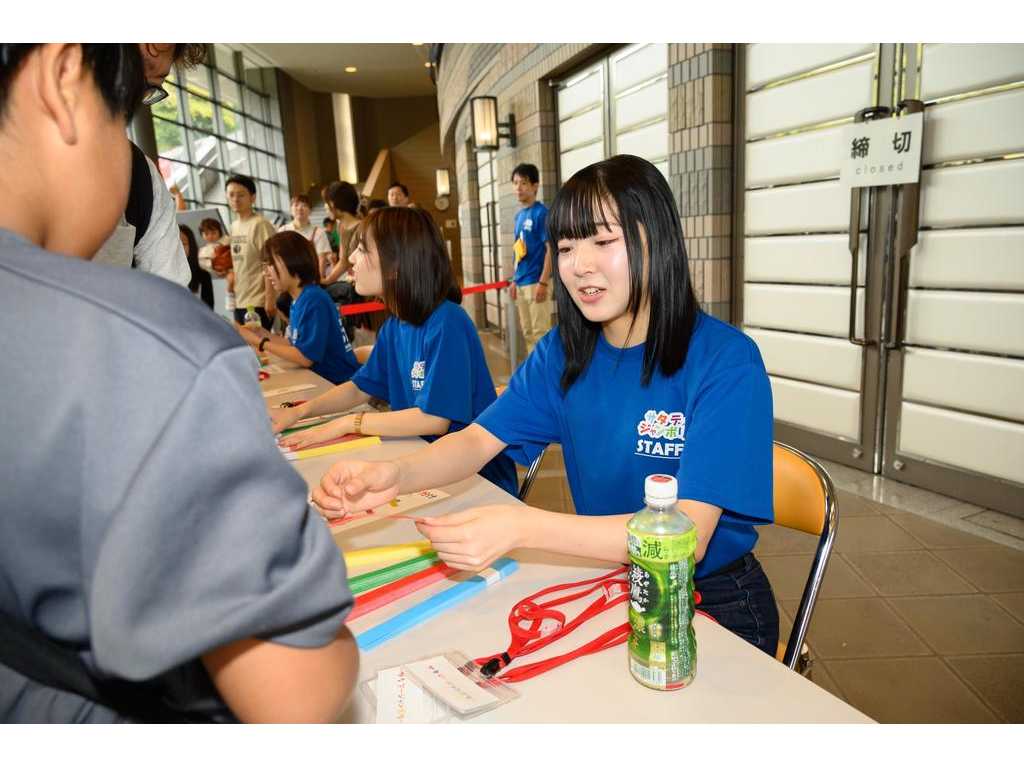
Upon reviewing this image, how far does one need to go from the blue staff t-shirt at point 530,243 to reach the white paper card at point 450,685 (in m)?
4.72

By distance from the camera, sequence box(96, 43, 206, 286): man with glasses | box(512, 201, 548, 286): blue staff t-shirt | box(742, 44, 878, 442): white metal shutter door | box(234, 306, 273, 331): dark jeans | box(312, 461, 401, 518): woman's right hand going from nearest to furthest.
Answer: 1. box(312, 461, 401, 518): woman's right hand
2. box(96, 43, 206, 286): man with glasses
3. box(742, 44, 878, 442): white metal shutter door
4. box(234, 306, 273, 331): dark jeans
5. box(512, 201, 548, 286): blue staff t-shirt

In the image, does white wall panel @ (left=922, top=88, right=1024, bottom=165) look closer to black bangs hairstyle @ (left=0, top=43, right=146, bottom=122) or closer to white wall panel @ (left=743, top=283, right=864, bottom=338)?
white wall panel @ (left=743, top=283, right=864, bottom=338)

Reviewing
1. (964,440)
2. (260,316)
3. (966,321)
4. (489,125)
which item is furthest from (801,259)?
(260,316)

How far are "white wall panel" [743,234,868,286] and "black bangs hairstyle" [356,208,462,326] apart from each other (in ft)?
6.82

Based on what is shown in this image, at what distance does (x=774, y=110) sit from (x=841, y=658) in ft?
8.70

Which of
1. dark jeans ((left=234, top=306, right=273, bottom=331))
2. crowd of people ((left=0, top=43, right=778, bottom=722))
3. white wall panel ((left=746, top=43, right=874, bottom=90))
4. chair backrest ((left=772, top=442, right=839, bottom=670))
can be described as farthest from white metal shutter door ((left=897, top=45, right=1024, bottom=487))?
dark jeans ((left=234, top=306, right=273, bottom=331))

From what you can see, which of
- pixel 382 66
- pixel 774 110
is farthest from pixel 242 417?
pixel 382 66

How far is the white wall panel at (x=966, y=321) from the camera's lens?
2.64 meters

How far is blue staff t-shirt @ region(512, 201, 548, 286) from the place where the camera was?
17.8ft

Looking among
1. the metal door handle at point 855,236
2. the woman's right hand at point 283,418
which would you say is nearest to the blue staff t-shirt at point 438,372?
the woman's right hand at point 283,418

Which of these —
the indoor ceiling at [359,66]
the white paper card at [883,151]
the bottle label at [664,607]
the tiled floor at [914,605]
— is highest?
the indoor ceiling at [359,66]

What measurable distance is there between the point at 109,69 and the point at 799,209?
3453 mm

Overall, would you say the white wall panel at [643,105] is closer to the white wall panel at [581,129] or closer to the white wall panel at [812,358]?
the white wall panel at [581,129]
